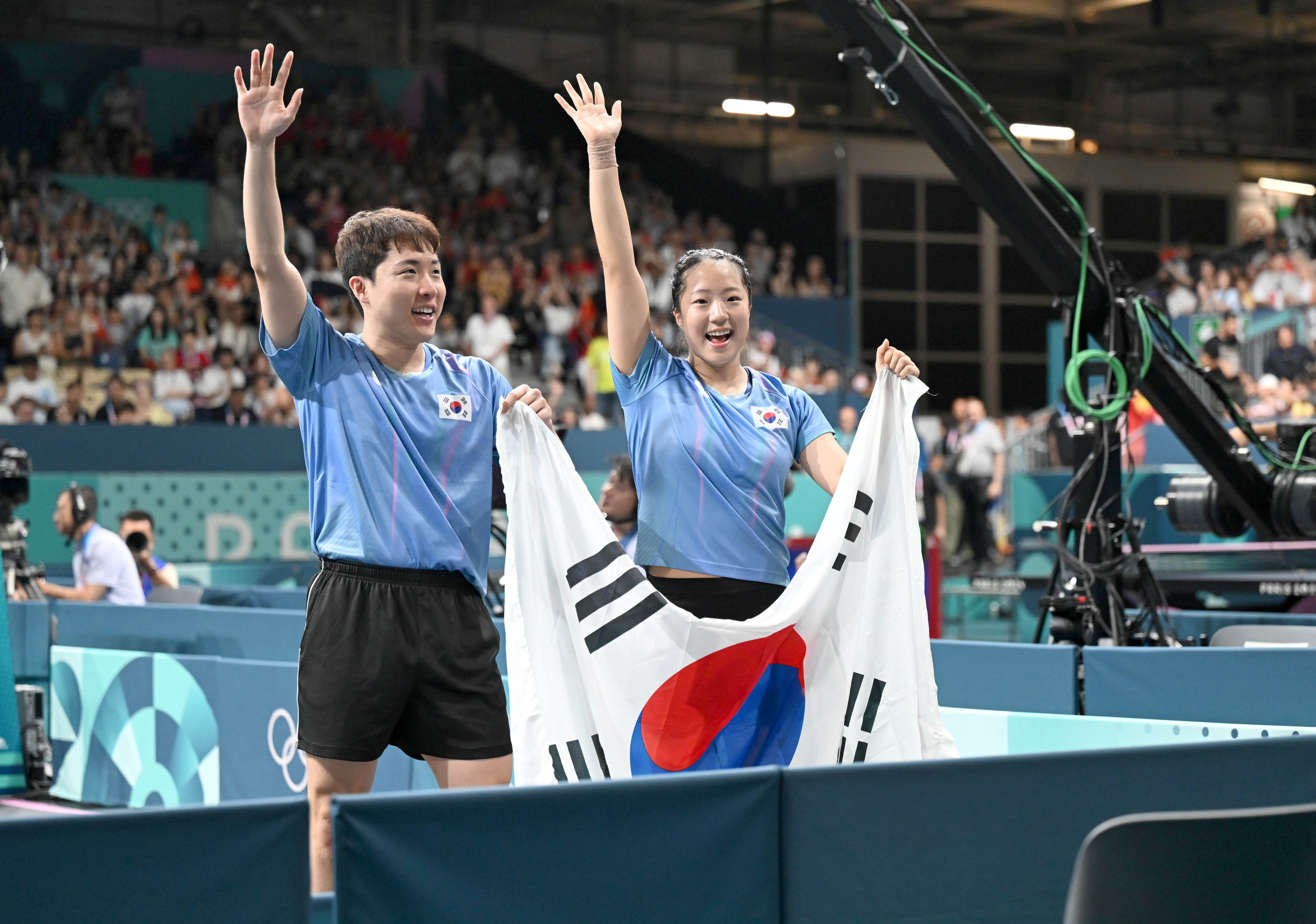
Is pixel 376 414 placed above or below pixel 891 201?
below

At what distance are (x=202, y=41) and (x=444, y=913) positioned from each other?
2044 centimetres

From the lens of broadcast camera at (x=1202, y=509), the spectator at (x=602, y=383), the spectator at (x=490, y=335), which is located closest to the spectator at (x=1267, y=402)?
the spectator at (x=602, y=383)

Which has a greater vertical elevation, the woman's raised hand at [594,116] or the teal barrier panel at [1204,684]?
the woman's raised hand at [594,116]

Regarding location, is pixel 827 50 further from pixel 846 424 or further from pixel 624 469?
pixel 624 469

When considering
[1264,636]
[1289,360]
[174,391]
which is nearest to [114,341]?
[174,391]

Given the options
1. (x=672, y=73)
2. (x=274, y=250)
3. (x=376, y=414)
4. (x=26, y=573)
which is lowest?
(x=26, y=573)

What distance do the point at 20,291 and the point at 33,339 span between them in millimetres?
672

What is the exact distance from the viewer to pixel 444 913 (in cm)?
257

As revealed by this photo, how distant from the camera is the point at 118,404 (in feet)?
49.5

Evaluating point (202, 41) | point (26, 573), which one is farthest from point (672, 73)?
point (26, 573)

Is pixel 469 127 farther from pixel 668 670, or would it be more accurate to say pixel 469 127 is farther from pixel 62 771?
pixel 668 670

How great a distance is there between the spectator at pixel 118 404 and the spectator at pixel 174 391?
730 mm

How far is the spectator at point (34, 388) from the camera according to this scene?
15422mm

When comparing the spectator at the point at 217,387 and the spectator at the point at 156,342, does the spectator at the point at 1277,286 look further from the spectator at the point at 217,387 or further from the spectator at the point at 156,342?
the spectator at the point at 156,342
